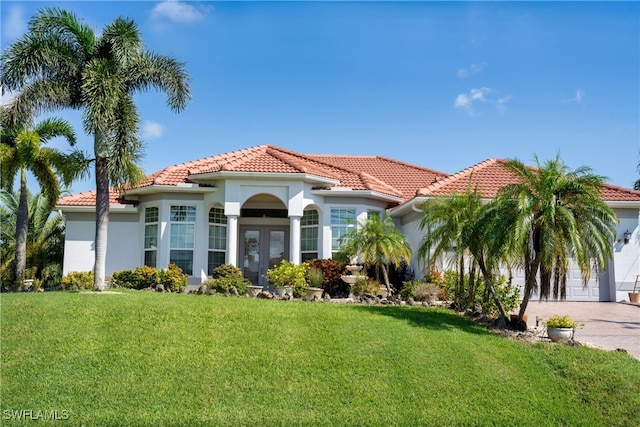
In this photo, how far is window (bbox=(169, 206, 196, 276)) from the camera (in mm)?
20391

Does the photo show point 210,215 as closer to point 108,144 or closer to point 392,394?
point 108,144

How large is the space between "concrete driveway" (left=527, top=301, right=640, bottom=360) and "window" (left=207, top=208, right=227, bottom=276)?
38.6ft

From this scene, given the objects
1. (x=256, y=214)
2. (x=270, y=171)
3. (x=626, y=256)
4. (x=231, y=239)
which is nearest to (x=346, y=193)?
(x=270, y=171)

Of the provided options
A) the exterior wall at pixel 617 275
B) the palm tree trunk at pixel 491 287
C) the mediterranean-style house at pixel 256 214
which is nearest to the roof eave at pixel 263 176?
the mediterranean-style house at pixel 256 214

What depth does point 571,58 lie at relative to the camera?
51.0ft

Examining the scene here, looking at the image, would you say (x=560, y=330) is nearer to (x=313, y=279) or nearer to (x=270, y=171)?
(x=313, y=279)

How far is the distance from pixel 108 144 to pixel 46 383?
28.5 feet

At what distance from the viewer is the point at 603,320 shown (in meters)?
15.5

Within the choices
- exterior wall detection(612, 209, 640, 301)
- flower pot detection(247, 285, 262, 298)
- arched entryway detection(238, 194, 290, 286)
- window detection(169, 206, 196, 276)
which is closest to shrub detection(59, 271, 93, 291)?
window detection(169, 206, 196, 276)

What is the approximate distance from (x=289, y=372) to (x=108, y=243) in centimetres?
1472

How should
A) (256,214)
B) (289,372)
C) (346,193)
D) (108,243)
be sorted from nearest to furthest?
(289,372), (346,193), (108,243), (256,214)

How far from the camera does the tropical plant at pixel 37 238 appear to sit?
88.6 feet

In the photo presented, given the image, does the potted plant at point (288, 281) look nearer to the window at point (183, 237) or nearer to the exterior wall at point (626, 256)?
the window at point (183, 237)

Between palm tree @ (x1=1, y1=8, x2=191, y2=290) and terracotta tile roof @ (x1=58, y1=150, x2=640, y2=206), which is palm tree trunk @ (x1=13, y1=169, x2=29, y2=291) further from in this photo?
palm tree @ (x1=1, y1=8, x2=191, y2=290)
